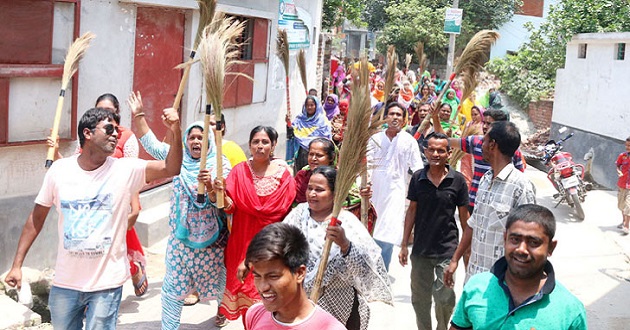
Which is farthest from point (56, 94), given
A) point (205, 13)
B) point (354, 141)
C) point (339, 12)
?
point (339, 12)

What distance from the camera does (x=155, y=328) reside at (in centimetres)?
540

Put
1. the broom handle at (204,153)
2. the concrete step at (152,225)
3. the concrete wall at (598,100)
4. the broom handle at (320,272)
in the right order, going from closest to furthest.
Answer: the broom handle at (320,272) < the broom handle at (204,153) < the concrete step at (152,225) < the concrete wall at (598,100)

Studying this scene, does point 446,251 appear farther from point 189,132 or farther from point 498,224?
point 189,132

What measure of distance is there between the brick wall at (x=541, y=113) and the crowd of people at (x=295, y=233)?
14.6 metres

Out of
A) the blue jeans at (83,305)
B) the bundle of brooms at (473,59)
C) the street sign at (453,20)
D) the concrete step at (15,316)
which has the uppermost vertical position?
the street sign at (453,20)

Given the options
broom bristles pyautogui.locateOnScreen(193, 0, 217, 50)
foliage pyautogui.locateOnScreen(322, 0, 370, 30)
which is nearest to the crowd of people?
broom bristles pyautogui.locateOnScreen(193, 0, 217, 50)

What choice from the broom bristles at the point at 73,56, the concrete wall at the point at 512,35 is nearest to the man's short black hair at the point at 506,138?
the broom bristles at the point at 73,56

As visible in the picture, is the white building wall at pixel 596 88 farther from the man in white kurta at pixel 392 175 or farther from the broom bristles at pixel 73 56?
the broom bristles at pixel 73 56

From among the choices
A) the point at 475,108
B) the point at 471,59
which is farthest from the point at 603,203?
the point at 471,59

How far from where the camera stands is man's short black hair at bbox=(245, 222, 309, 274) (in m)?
2.54

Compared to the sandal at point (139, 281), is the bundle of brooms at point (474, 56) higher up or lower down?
higher up

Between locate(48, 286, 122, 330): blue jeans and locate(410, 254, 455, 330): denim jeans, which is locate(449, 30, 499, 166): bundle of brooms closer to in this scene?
locate(410, 254, 455, 330): denim jeans

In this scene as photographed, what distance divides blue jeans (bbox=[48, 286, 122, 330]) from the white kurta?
8.92 ft

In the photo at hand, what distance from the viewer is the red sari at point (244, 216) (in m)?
4.68
